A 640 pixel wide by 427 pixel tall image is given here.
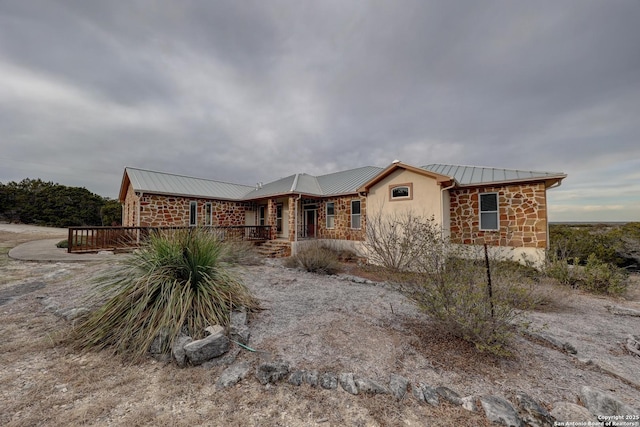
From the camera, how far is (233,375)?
8.71ft

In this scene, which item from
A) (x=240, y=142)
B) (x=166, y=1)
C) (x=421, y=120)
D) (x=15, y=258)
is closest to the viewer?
(x=166, y=1)

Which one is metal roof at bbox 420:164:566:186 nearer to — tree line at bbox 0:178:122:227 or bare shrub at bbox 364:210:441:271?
bare shrub at bbox 364:210:441:271

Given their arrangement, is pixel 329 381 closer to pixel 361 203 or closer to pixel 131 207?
pixel 361 203

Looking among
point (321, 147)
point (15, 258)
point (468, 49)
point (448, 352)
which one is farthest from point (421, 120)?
point (15, 258)

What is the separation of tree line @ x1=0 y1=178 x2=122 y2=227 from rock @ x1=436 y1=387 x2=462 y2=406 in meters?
33.5

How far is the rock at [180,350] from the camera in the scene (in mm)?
2879

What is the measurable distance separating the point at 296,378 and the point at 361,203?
1039 centimetres

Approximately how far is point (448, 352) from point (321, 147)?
53.4ft

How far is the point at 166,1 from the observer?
252 inches

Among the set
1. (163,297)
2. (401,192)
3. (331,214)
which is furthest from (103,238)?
(401,192)

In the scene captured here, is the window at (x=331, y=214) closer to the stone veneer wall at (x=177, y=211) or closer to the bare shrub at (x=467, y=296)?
the stone veneer wall at (x=177, y=211)

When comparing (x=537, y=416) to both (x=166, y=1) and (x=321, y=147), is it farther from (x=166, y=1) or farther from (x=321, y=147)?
(x=321, y=147)

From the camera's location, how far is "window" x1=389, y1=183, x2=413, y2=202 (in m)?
9.70

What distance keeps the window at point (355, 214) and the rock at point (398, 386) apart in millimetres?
10119
